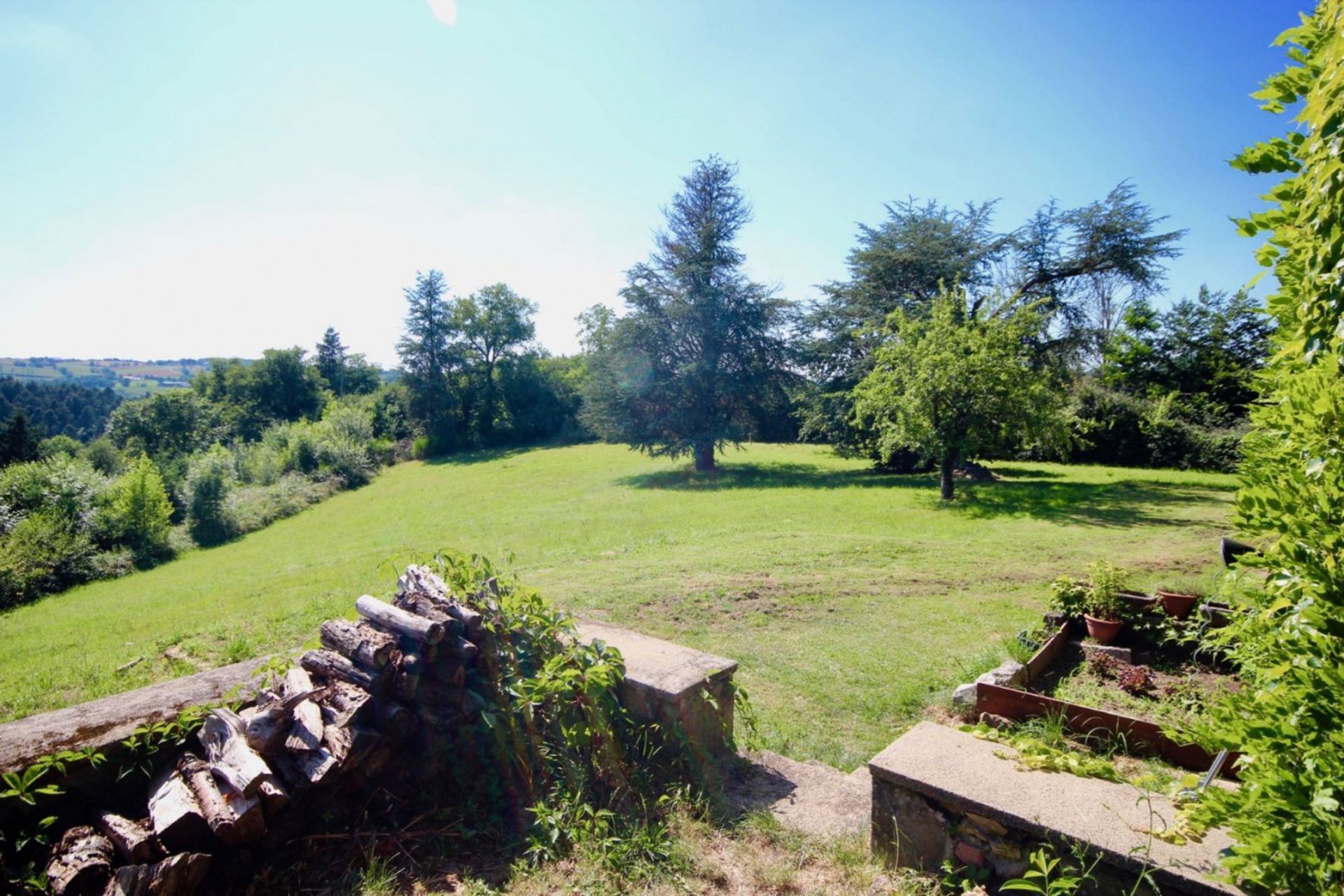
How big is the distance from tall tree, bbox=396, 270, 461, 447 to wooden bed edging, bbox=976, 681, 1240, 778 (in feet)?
124

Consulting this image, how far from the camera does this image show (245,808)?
7.85 feet

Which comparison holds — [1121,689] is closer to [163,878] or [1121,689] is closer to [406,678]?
[406,678]

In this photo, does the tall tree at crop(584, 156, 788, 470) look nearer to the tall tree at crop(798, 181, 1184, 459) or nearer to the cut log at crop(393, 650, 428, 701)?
the tall tree at crop(798, 181, 1184, 459)

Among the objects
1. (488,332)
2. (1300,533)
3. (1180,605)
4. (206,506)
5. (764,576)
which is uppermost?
(488,332)

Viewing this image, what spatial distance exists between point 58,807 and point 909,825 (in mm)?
3316

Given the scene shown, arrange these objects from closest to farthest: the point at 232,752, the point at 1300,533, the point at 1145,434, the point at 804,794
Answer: the point at 1300,533 < the point at 232,752 < the point at 804,794 < the point at 1145,434

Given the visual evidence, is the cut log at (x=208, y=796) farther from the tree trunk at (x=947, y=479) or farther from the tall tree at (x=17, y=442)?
the tall tree at (x=17, y=442)

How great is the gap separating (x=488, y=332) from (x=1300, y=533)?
41653 mm

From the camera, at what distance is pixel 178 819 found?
234cm

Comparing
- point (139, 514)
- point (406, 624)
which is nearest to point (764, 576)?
point (406, 624)

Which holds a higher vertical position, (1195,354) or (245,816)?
(1195,354)

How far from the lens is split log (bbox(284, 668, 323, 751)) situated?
263cm

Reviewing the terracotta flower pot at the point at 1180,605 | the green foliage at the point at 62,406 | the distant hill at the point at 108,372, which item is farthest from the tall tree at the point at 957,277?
the distant hill at the point at 108,372

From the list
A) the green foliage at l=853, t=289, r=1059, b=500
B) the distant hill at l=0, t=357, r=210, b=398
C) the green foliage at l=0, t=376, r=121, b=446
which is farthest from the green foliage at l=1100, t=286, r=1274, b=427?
the distant hill at l=0, t=357, r=210, b=398
